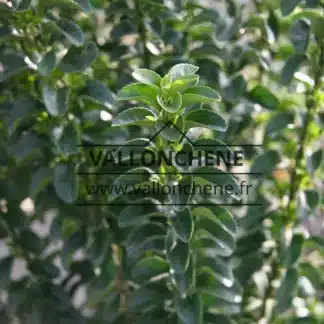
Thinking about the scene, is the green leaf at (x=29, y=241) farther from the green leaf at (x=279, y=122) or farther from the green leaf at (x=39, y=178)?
the green leaf at (x=279, y=122)

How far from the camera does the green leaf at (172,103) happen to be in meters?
0.77

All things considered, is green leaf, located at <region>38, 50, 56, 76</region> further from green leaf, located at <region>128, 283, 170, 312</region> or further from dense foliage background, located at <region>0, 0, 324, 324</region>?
green leaf, located at <region>128, 283, 170, 312</region>

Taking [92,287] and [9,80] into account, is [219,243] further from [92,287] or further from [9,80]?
[9,80]

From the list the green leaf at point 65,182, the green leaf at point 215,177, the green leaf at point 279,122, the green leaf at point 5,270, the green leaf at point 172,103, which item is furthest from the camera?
the green leaf at point 5,270

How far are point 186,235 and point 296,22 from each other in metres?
0.44

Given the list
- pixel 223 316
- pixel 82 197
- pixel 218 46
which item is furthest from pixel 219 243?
pixel 218 46

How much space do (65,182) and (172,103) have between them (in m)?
0.30

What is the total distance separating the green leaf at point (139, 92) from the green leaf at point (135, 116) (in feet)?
0.05

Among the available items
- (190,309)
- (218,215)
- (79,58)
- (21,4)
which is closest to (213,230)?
(218,215)

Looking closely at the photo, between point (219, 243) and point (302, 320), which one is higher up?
point (219, 243)

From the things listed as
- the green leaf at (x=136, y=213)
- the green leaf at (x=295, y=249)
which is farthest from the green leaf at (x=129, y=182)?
the green leaf at (x=295, y=249)

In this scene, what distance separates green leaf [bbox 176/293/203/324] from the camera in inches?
37.4

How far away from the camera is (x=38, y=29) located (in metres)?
0.95

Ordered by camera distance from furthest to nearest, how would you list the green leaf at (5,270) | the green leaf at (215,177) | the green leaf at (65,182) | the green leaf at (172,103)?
the green leaf at (5,270)
the green leaf at (65,182)
the green leaf at (215,177)
the green leaf at (172,103)
